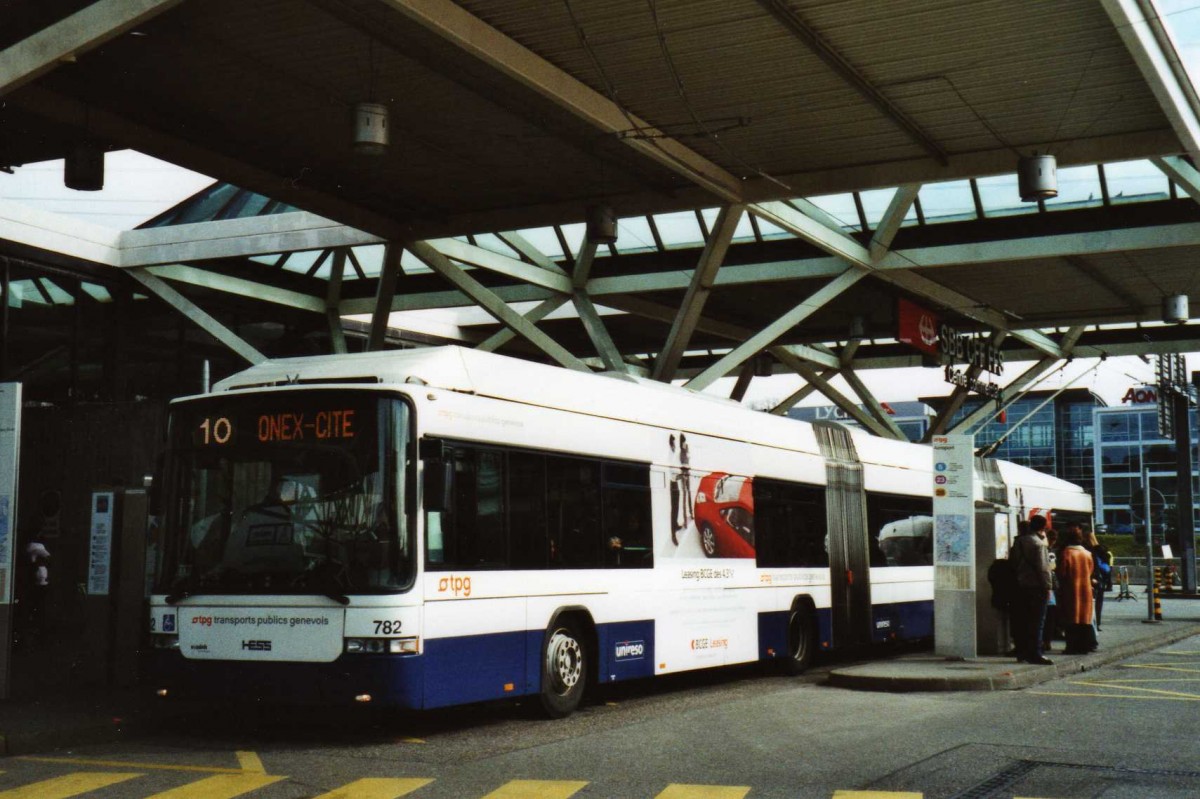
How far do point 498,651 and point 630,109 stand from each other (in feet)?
23.9

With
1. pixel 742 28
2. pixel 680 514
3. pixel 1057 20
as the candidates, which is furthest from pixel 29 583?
pixel 1057 20

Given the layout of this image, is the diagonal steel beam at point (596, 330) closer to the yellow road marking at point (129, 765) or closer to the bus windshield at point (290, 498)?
the bus windshield at point (290, 498)

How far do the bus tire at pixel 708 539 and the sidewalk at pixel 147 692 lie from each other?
71.6 inches

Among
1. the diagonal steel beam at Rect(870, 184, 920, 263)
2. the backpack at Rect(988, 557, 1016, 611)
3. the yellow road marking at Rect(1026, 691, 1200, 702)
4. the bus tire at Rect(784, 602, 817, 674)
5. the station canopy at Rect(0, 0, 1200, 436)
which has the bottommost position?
the yellow road marking at Rect(1026, 691, 1200, 702)

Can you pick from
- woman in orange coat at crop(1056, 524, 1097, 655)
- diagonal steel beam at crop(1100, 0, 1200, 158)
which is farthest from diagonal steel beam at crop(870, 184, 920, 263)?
diagonal steel beam at crop(1100, 0, 1200, 158)

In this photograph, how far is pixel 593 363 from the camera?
40000mm

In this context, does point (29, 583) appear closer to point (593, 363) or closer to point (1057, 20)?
point (1057, 20)

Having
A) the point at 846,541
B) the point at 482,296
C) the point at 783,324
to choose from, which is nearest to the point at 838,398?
the point at 783,324

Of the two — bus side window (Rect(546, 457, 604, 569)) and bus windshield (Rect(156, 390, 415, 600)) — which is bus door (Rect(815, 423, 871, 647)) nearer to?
bus side window (Rect(546, 457, 604, 569))

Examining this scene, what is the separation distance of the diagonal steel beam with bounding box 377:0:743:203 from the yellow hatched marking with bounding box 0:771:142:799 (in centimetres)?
674

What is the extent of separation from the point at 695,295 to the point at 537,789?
14.3 metres

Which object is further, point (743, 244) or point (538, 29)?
point (743, 244)

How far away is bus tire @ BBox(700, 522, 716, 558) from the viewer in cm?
1510

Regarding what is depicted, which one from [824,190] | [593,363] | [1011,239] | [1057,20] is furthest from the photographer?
[593,363]
